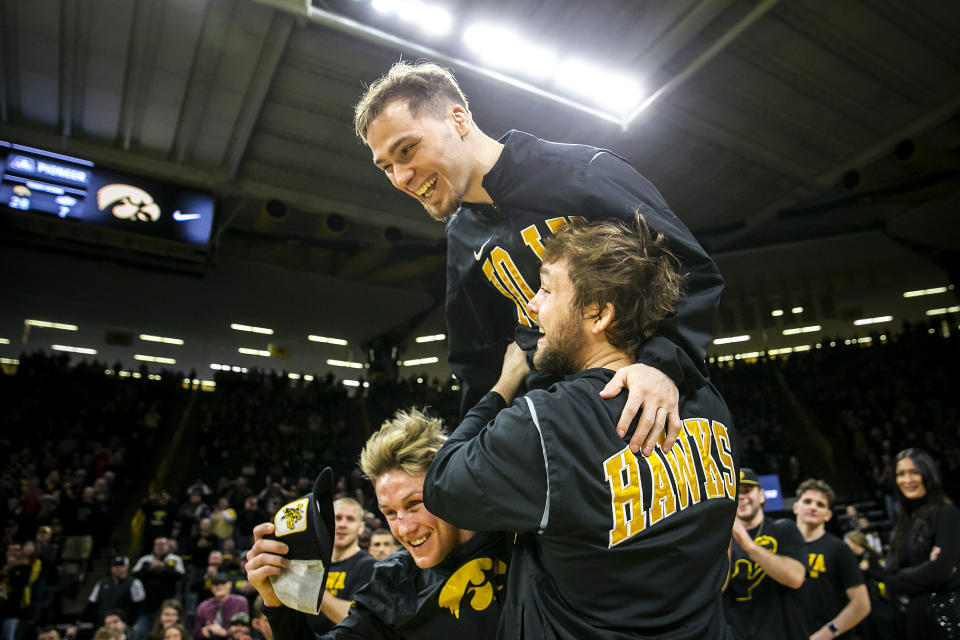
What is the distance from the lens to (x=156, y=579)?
24.8ft

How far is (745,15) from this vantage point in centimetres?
955

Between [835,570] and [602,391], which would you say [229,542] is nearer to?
[835,570]

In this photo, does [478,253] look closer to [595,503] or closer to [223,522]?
[595,503]

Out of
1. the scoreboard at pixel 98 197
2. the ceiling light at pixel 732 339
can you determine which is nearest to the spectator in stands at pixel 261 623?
the scoreboard at pixel 98 197

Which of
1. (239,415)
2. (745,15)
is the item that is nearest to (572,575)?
(745,15)

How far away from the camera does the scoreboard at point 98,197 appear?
997 cm

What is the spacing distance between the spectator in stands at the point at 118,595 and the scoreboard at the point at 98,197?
551 cm

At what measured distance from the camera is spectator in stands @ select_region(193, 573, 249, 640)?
6.40 meters

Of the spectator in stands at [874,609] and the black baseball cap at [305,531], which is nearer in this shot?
the black baseball cap at [305,531]

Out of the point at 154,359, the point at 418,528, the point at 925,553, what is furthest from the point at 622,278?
the point at 154,359

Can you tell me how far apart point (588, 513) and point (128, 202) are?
36.8 feet

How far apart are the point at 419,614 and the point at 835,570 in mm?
3163

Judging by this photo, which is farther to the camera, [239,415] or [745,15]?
[239,415]

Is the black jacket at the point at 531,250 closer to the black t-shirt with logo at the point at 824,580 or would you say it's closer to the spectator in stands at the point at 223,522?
the black t-shirt with logo at the point at 824,580
